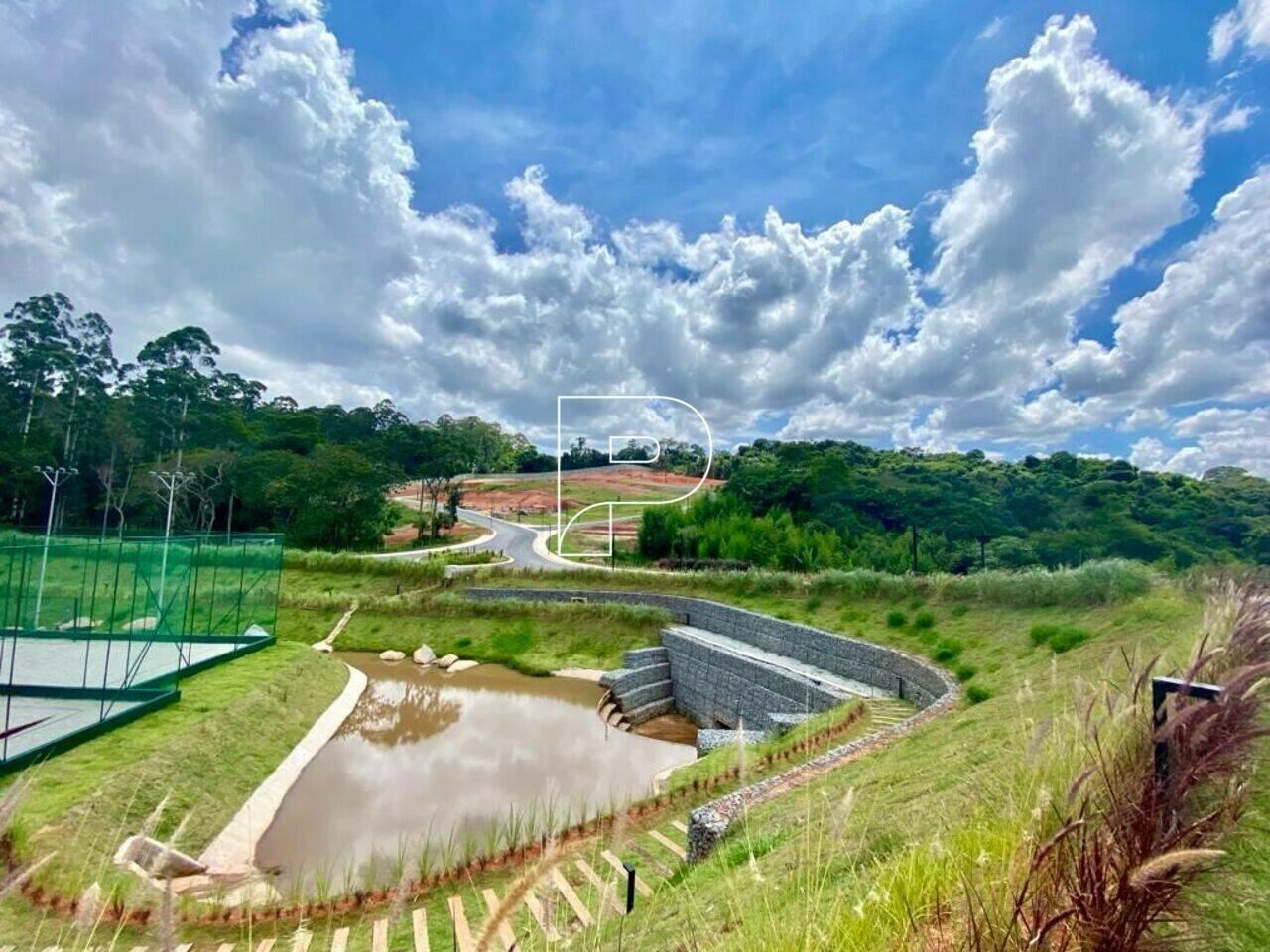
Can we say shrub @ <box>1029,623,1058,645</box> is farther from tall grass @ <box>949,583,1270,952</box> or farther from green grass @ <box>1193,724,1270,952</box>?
green grass @ <box>1193,724,1270,952</box>

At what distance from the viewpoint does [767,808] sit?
517 centimetres

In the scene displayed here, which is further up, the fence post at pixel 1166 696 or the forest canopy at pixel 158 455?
the forest canopy at pixel 158 455

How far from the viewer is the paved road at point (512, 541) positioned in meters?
26.0

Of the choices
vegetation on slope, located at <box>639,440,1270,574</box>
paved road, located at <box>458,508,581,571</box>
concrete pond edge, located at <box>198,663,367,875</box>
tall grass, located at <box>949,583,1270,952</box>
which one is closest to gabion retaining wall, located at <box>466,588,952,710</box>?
paved road, located at <box>458,508,581,571</box>

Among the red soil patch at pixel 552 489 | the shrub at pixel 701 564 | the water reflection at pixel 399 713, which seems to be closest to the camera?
the water reflection at pixel 399 713

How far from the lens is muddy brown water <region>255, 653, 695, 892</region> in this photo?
287 inches

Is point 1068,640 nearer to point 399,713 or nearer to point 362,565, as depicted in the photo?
point 399,713

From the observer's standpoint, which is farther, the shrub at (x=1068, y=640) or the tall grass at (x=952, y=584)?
the tall grass at (x=952, y=584)

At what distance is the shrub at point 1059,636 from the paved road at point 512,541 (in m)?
14.3

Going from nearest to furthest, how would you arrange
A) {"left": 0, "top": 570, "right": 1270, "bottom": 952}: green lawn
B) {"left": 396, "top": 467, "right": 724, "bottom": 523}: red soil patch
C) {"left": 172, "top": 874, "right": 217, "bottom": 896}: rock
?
{"left": 0, "top": 570, "right": 1270, "bottom": 952}: green lawn < {"left": 172, "top": 874, "right": 217, "bottom": 896}: rock < {"left": 396, "top": 467, "right": 724, "bottom": 523}: red soil patch

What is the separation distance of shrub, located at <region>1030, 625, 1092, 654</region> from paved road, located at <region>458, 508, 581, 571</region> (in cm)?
1428

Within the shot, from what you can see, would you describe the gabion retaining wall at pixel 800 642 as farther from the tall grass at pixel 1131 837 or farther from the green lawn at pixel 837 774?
the tall grass at pixel 1131 837

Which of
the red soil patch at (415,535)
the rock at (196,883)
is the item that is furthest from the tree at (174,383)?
the rock at (196,883)

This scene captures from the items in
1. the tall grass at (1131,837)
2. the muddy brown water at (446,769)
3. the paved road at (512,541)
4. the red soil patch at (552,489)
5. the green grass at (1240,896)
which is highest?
the red soil patch at (552,489)
